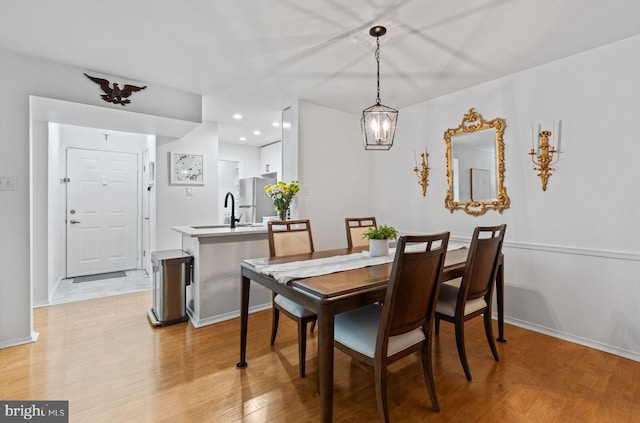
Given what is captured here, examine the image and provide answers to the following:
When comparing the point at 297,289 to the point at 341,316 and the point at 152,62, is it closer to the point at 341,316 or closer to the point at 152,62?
the point at 341,316

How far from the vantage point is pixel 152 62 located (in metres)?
2.62

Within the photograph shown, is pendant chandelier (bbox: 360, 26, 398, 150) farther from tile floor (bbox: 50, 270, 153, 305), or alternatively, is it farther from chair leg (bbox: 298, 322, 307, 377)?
tile floor (bbox: 50, 270, 153, 305)

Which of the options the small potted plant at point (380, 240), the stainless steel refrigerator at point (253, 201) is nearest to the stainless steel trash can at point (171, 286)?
the small potted plant at point (380, 240)

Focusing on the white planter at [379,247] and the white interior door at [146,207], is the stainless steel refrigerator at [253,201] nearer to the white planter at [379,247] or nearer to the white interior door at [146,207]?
the white interior door at [146,207]

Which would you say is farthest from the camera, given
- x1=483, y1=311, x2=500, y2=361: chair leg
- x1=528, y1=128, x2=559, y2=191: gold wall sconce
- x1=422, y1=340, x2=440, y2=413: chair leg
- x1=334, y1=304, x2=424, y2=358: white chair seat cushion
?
x1=528, y1=128, x2=559, y2=191: gold wall sconce

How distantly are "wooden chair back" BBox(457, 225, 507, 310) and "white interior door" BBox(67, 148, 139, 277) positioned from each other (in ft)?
17.0

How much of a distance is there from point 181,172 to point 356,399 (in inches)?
152

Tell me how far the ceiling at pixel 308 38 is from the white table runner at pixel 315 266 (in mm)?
1667

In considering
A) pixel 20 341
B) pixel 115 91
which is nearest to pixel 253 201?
pixel 115 91

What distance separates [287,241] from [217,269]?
884 millimetres

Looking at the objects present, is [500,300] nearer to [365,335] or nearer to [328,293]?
[365,335]

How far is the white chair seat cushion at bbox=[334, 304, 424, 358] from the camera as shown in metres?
1.56

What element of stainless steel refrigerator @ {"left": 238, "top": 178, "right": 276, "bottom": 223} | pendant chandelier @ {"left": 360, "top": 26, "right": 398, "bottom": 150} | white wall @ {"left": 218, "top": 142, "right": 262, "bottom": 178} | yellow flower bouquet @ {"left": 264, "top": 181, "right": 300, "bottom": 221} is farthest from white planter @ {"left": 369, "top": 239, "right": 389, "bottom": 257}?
white wall @ {"left": 218, "top": 142, "right": 262, "bottom": 178}

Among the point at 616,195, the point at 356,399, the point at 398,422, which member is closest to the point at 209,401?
the point at 356,399
